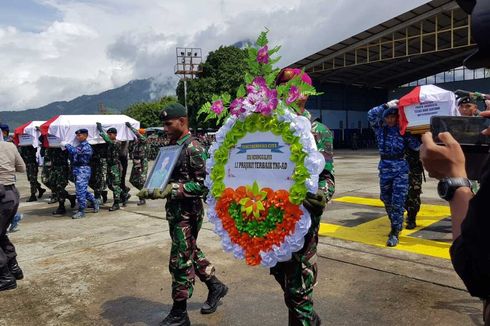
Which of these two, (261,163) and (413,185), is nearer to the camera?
(261,163)

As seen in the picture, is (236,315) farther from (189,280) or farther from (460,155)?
(460,155)

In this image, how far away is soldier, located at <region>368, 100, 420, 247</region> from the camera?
5.57 m

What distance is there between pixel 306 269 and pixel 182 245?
4.13 feet

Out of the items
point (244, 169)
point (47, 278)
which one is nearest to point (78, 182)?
point (47, 278)

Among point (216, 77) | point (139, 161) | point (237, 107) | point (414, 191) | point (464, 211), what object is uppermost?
point (216, 77)

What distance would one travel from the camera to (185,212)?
11.5 feet

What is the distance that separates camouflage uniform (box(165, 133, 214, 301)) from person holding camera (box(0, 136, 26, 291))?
90.2 inches

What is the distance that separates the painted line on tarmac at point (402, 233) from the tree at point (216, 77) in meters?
28.1

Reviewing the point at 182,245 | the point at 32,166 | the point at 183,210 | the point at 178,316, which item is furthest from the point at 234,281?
the point at 32,166

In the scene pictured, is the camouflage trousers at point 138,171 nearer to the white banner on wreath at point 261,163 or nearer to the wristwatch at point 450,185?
the white banner on wreath at point 261,163

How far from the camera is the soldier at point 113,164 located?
9156 millimetres

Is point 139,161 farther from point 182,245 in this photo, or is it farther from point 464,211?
point 464,211

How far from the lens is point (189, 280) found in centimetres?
345

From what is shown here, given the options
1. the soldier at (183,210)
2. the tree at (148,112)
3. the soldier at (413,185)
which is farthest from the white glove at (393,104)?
the tree at (148,112)
